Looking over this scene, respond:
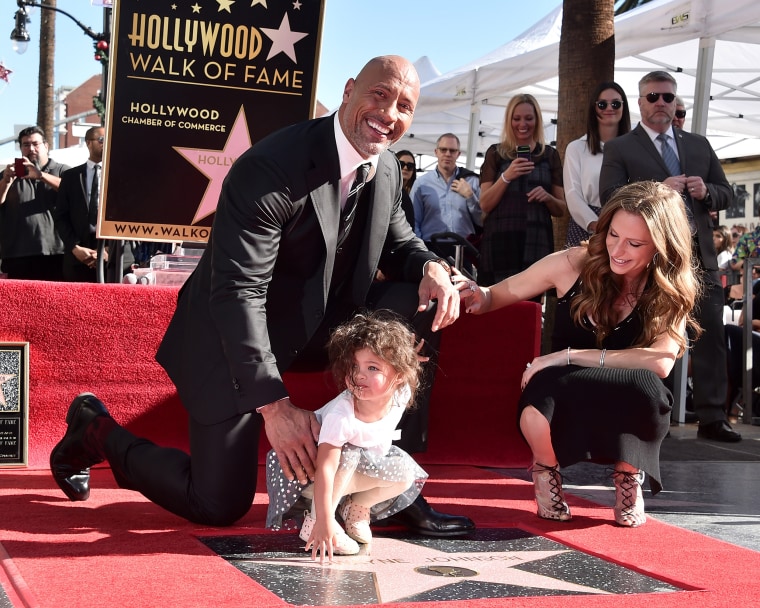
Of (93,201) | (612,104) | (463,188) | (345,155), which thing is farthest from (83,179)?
(345,155)

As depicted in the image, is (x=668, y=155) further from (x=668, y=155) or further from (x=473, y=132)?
(x=473, y=132)

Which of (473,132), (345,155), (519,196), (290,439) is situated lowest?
(290,439)

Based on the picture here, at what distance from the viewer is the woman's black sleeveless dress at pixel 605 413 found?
3.31 metres

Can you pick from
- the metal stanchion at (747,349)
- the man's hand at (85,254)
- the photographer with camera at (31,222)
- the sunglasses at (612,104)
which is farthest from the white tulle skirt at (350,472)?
the photographer with camera at (31,222)

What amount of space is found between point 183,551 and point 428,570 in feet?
2.21

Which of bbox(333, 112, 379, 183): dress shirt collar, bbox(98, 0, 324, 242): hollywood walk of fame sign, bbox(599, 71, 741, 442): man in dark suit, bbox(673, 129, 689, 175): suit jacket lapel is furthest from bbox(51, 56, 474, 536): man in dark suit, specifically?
bbox(673, 129, 689, 175): suit jacket lapel

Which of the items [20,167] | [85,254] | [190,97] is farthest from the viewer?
[85,254]

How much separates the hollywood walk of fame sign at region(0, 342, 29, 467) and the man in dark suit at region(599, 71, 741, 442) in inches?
119

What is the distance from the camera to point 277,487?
288cm

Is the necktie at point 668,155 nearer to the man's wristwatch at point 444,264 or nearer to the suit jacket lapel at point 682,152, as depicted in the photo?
the suit jacket lapel at point 682,152

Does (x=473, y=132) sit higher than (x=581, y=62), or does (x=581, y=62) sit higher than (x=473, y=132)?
(x=473, y=132)

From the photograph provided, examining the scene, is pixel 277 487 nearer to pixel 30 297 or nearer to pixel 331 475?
pixel 331 475

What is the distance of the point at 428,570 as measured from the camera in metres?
2.66

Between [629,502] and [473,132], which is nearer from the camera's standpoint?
[629,502]
